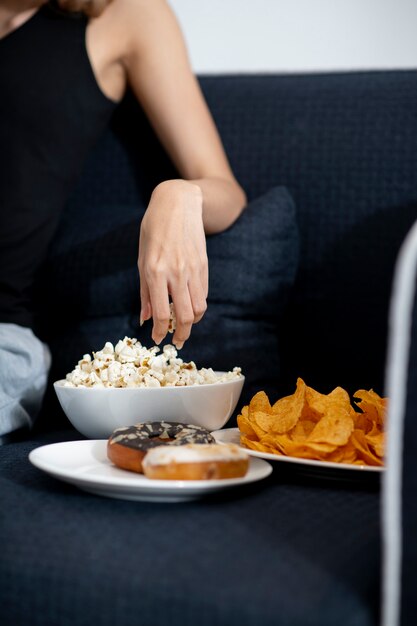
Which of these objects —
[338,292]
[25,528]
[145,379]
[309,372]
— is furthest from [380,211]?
[25,528]

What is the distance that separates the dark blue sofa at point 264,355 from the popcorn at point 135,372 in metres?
0.15

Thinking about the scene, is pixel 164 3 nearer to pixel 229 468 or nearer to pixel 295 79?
pixel 295 79

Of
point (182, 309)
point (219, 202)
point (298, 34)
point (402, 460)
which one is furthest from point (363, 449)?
point (298, 34)

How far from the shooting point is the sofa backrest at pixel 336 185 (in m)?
1.43

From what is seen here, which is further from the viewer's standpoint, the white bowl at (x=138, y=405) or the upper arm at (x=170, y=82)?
the upper arm at (x=170, y=82)

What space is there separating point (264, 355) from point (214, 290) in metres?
0.14

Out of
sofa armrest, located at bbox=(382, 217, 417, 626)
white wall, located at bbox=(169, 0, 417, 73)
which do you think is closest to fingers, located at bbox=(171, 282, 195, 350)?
sofa armrest, located at bbox=(382, 217, 417, 626)

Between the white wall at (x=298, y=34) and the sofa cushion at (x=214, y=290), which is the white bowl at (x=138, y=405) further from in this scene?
the white wall at (x=298, y=34)

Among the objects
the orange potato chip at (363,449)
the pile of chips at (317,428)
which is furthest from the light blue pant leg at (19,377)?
the orange potato chip at (363,449)

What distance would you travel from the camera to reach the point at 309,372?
150cm

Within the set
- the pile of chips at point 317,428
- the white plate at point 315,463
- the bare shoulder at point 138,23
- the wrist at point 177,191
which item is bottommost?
the white plate at point 315,463

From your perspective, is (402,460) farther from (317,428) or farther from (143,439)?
(143,439)

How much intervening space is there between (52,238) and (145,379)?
1.85 ft

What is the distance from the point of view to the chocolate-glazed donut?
90 centimetres
